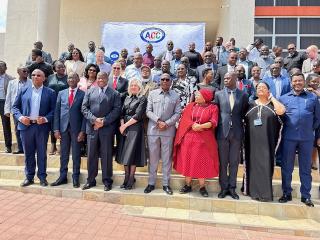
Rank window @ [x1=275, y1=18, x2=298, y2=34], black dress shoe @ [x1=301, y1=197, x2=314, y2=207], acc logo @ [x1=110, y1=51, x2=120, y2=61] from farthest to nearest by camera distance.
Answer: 1. window @ [x1=275, y1=18, x2=298, y2=34]
2. acc logo @ [x1=110, y1=51, x2=120, y2=61]
3. black dress shoe @ [x1=301, y1=197, x2=314, y2=207]

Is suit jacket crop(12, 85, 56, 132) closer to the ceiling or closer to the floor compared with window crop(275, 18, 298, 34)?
closer to the floor

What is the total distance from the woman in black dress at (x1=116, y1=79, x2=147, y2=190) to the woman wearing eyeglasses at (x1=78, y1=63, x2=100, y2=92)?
29.2 inches

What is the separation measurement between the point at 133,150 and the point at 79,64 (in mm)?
2980

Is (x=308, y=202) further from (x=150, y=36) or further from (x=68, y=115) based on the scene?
(x=150, y=36)

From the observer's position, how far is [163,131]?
502 centimetres

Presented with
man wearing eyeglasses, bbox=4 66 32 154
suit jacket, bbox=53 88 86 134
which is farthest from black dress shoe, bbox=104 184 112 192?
man wearing eyeglasses, bbox=4 66 32 154

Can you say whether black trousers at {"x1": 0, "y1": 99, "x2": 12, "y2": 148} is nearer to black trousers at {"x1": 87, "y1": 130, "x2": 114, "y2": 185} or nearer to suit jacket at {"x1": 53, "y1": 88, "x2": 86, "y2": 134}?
suit jacket at {"x1": 53, "y1": 88, "x2": 86, "y2": 134}

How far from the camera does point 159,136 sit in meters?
5.03

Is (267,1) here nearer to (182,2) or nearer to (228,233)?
(182,2)

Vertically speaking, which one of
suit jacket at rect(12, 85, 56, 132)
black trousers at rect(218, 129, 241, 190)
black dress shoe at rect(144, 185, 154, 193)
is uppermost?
suit jacket at rect(12, 85, 56, 132)

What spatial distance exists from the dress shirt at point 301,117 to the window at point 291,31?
8.03m

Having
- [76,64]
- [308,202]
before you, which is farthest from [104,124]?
[308,202]

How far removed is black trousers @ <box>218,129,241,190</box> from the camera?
192 inches

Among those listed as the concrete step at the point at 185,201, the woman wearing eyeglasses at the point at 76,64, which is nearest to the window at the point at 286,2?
the woman wearing eyeglasses at the point at 76,64
